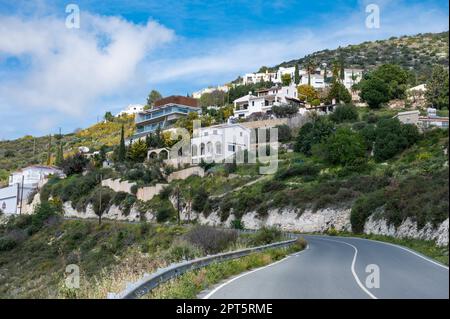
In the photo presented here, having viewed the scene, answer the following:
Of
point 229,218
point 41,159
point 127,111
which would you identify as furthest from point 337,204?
point 127,111

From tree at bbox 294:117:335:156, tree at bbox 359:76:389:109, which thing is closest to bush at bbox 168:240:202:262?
tree at bbox 294:117:335:156

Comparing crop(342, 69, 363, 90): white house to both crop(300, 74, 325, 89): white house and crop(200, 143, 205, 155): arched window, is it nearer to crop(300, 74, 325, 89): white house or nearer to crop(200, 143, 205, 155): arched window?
crop(300, 74, 325, 89): white house

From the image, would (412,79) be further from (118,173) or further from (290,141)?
(118,173)

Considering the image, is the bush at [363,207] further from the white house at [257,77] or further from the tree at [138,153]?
the white house at [257,77]

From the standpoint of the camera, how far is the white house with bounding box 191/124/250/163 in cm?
7994

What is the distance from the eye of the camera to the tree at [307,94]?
351ft

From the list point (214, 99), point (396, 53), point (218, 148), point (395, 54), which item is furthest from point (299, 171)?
point (396, 53)

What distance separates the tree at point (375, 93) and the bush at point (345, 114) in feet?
24.1

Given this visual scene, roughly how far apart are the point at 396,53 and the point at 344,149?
12420cm

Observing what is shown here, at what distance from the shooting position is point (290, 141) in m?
78.3

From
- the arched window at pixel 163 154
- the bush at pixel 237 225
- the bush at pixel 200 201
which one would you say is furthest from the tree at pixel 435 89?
the arched window at pixel 163 154

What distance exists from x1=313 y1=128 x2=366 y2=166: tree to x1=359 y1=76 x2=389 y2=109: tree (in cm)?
2447

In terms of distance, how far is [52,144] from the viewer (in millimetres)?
157125

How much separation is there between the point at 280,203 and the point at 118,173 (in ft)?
115
